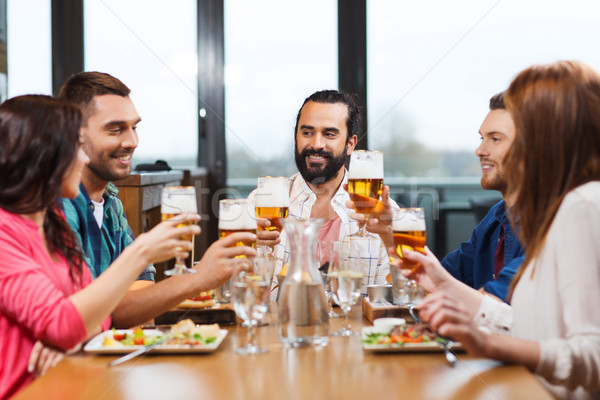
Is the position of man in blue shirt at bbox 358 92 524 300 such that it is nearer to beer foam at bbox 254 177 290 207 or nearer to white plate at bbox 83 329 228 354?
beer foam at bbox 254 177 290 207

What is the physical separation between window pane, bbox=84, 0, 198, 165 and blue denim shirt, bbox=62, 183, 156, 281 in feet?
8.07

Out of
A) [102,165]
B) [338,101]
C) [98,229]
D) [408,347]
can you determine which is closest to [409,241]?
[408,347]

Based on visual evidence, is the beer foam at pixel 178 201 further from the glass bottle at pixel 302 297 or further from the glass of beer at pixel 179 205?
the glass bottle at pixel 302 297

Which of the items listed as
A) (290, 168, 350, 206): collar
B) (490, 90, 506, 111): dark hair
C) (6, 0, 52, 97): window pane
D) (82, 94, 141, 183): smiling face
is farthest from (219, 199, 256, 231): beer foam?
(6, 0, 52, 97): window pane

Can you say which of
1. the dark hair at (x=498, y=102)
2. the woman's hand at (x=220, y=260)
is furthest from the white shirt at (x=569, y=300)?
the dark hair at (x=498, y=102)

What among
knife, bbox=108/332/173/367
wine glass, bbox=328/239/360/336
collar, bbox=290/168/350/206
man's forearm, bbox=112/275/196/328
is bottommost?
knife, bbox=108/332/173/367

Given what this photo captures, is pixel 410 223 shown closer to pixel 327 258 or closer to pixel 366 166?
pixel 327 258

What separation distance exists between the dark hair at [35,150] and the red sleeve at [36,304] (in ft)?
0.48

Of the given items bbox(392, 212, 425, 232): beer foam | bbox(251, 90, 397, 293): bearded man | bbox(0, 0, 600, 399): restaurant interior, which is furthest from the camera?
bbox(0, 0, 600, 399): restaurant interior

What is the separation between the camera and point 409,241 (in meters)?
1.54

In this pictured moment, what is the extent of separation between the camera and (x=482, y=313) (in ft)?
5.03

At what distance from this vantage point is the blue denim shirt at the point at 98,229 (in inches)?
75.2

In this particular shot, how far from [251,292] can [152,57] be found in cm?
379

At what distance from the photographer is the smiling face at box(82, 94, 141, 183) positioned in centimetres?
218
